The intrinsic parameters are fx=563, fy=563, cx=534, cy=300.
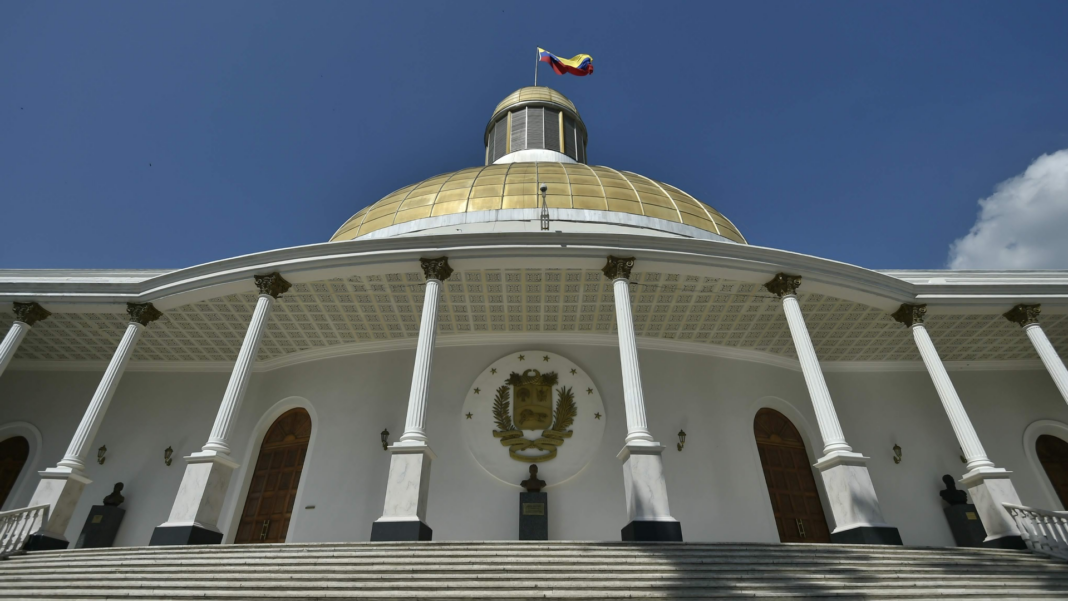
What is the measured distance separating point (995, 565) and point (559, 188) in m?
11.7

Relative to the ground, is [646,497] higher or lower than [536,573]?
higher

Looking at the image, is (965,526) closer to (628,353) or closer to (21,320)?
(628,353)

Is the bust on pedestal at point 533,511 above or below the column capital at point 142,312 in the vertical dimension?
below

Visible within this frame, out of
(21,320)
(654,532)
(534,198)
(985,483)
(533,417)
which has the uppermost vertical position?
(534,198)

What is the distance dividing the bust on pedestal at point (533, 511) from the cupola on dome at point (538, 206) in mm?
5956

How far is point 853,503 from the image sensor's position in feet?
28.4

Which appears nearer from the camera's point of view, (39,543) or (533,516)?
(39,543)

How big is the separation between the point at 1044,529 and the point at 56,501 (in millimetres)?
15867

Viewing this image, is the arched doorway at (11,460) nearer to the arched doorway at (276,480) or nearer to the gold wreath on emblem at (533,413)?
the arched doorway at (276,480)

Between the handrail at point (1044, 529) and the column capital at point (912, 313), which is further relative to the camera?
the column capital at point (912, 313)

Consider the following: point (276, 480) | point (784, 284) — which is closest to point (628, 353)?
point (784, 284)

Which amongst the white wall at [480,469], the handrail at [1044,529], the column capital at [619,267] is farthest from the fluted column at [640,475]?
the handrail at [1044,529]

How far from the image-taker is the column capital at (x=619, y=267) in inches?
428

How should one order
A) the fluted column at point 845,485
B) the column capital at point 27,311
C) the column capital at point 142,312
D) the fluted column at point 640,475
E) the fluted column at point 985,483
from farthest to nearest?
the column capital at point 27,311, the column capital at point 142,312, the fluted column at point 985,483, the fluted column at point 845,485, the fluted column at point 640,475
